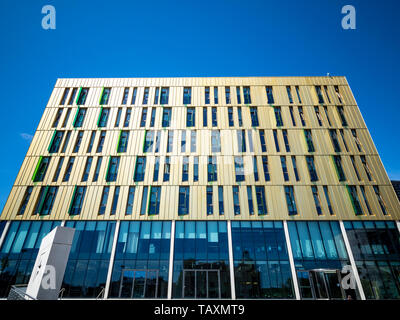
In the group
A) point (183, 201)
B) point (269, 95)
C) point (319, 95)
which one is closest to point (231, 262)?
point (183, 201)

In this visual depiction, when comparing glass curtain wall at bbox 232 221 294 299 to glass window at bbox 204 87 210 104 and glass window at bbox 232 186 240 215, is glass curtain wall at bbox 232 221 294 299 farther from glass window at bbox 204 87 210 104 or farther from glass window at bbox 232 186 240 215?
glass window at bbox 204 87 210 104

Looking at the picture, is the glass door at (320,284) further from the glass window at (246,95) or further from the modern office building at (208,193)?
the glass window at (246,95)

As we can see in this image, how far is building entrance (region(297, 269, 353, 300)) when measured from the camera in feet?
60.3

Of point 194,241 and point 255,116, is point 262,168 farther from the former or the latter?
point 194,241

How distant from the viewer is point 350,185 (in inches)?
915

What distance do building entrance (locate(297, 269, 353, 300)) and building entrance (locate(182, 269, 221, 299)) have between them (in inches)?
284

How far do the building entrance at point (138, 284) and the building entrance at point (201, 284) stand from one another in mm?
2722

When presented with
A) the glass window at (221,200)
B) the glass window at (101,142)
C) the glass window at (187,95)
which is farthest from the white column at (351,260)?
the glass window at (101,142)

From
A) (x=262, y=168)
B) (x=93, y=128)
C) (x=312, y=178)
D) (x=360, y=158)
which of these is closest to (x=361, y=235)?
(x=312, y=178)

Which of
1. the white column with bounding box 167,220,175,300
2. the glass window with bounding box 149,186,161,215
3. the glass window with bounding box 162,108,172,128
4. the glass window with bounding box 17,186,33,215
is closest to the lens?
the white column with bounding box 167,220,175,300

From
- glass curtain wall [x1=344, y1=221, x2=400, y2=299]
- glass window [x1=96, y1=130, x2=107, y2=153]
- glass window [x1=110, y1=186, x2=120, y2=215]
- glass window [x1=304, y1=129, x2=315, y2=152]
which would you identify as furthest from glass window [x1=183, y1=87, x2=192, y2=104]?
glass curtain wall [x1=344, y1=221, x2=400, y2=299]

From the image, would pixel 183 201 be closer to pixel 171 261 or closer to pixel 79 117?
pixel 171 261

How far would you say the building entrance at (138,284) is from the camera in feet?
62.2
